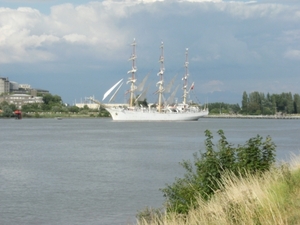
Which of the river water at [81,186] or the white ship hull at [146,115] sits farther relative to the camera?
the white ship hull at [146,115]

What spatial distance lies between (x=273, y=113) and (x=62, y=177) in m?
154

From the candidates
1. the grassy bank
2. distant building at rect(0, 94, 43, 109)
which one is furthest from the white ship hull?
the grassy bank

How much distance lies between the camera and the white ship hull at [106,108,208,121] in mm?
119188

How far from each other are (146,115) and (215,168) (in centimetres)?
10747

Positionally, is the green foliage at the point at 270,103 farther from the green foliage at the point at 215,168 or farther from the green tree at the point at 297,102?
the green foliage at the point at 215,168

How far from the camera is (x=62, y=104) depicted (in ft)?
632

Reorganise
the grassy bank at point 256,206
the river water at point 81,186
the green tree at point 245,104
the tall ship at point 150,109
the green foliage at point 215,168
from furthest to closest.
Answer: the green tree at point 245,104 < the tall ship at point 150,109 < the river water at point 81,186 < the green foliage at point 215,168 < the grassy bank at point 256,206

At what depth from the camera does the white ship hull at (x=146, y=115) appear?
11919 cm

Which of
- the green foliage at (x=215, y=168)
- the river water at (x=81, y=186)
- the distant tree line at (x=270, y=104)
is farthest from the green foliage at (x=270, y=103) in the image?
the green foliage at (x=215, y=168)

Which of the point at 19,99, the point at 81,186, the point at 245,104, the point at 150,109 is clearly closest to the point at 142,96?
the point at 150,109

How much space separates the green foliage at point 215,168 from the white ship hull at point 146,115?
10509 centimetres

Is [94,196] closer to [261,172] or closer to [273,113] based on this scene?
[261,172]

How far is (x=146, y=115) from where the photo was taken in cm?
12012

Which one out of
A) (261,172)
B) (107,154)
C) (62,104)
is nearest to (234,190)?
(261,172)
